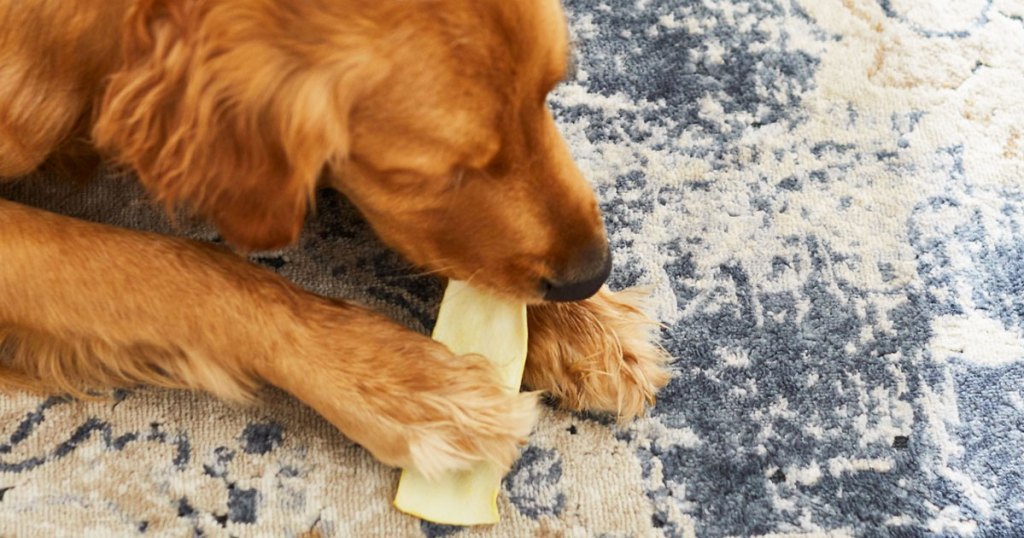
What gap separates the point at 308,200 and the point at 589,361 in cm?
52

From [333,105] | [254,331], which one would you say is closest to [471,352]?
[254,331]

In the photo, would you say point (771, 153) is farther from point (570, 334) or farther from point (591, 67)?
point (570, 334)

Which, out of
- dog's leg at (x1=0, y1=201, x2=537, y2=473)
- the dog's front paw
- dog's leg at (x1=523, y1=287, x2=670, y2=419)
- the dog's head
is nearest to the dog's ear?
the dog's head

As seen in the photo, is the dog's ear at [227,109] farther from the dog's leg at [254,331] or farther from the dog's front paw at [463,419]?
the dog's front paw at [463,419]

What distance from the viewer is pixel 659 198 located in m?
1.77

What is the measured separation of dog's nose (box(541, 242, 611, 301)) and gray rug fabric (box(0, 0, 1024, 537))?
0.24 m

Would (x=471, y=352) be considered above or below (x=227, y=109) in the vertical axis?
below

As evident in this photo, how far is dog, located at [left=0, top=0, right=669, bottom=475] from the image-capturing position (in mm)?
1174

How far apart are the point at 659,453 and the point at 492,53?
2.32 ft

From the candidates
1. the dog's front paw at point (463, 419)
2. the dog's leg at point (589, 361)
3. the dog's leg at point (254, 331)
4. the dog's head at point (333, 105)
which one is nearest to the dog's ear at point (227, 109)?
the dog's head at point (333, 105)

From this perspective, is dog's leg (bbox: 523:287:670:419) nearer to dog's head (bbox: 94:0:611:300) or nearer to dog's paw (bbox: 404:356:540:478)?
dog's paw (bbox: 404:356:540:478)

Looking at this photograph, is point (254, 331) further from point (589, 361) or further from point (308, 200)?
point (589, 361)

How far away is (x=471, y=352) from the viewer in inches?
57.9

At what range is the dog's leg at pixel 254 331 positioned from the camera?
1.36 metres
